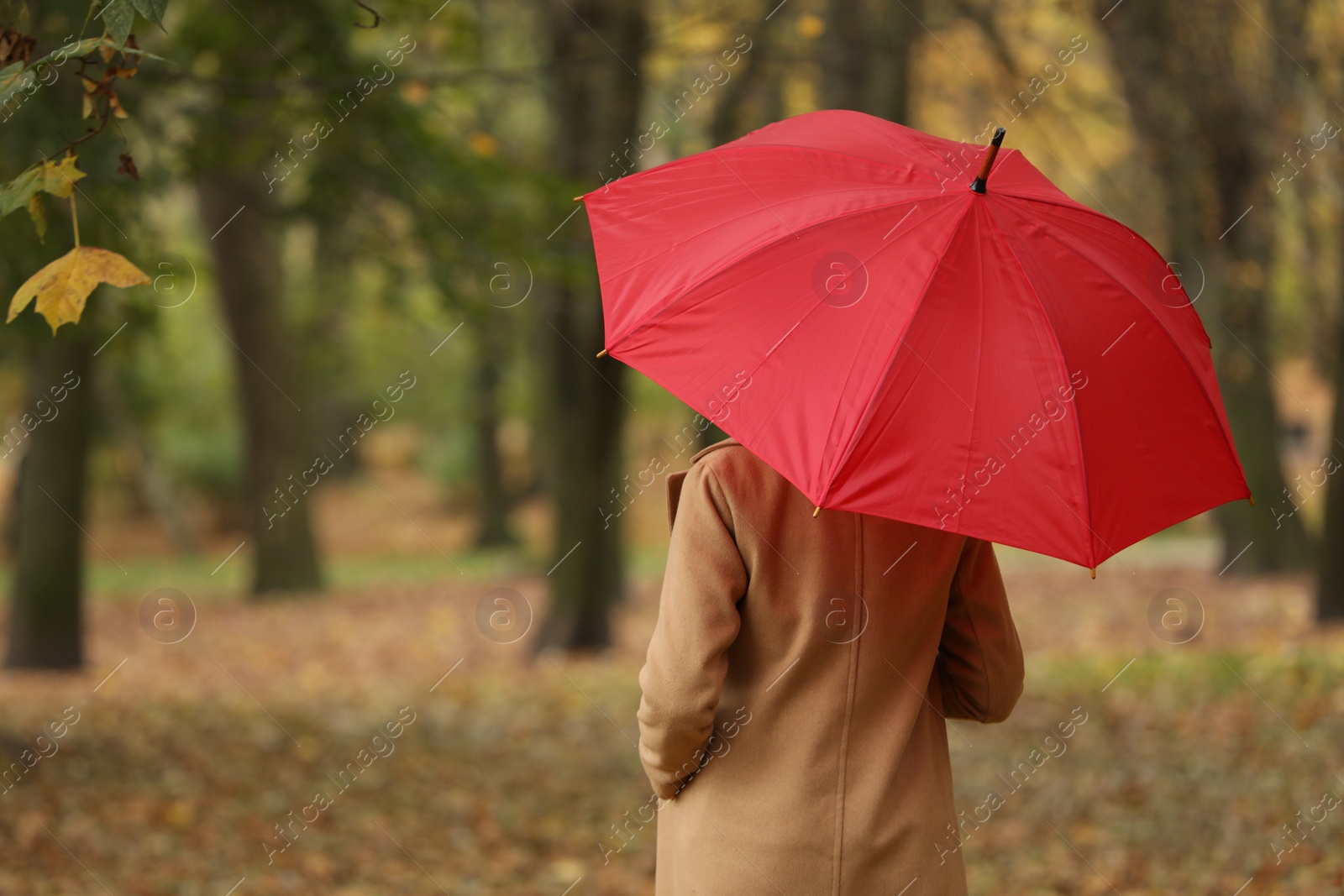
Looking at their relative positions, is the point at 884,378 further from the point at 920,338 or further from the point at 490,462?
the point at 490,462

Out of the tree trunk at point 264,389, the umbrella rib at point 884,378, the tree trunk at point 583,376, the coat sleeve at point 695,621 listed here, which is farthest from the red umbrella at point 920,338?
the tree trunk at point 264,389

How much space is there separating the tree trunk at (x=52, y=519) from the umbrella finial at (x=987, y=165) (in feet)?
24.4

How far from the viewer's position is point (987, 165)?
6.77ft

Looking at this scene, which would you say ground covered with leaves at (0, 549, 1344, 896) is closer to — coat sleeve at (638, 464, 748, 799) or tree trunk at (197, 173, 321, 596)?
coat sleeve at (638, 464, 748, 799)

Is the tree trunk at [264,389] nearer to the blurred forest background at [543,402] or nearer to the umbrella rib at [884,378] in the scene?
the blurred forest background at [543,402]

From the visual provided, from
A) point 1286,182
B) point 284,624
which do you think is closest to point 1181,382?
point 1286,182

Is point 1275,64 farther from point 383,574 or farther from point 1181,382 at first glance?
point 383,574

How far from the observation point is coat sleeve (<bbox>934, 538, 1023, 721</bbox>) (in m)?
2.12

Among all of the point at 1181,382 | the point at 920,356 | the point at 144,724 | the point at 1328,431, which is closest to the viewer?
the point at 920,356

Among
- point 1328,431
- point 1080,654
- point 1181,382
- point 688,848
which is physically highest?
point 1181,382

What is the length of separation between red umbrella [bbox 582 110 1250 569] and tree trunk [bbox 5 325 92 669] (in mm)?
7106

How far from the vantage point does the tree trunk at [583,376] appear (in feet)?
28.0

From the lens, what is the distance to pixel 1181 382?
2223 millimetres

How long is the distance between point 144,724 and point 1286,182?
8950mm
